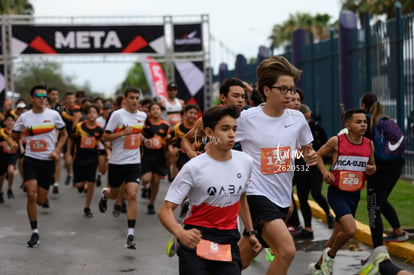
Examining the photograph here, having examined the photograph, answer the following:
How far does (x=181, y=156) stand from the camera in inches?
462

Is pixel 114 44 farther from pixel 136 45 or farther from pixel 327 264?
pixel 327 264

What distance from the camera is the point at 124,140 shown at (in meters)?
10.5

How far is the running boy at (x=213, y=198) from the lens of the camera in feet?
16.1

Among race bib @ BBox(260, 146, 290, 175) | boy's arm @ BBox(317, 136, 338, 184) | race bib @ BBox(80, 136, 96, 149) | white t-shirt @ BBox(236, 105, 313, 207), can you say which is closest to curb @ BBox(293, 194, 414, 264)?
boy's arm @ BBox(317, 136, 338, 184)

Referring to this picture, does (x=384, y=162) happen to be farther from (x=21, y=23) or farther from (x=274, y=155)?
(x=21, y=23)

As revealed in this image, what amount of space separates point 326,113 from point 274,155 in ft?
41.6

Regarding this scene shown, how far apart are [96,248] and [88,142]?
183 inches

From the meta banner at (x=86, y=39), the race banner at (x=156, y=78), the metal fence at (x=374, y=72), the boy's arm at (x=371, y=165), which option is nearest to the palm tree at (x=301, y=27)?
the race banner at (x=156, y=78)

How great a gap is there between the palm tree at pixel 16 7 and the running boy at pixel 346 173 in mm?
49852

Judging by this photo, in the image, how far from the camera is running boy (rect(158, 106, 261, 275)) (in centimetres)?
490

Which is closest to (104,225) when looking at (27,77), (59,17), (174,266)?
(174,266)

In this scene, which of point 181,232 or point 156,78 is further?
point 156,78

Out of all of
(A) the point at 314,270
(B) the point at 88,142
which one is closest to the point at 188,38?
(B) the point at 88,142

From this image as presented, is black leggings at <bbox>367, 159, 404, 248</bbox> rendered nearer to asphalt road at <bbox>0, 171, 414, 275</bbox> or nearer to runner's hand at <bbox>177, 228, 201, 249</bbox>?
asphalt road at <bbox>0, 171, 414, 275</bbox>
